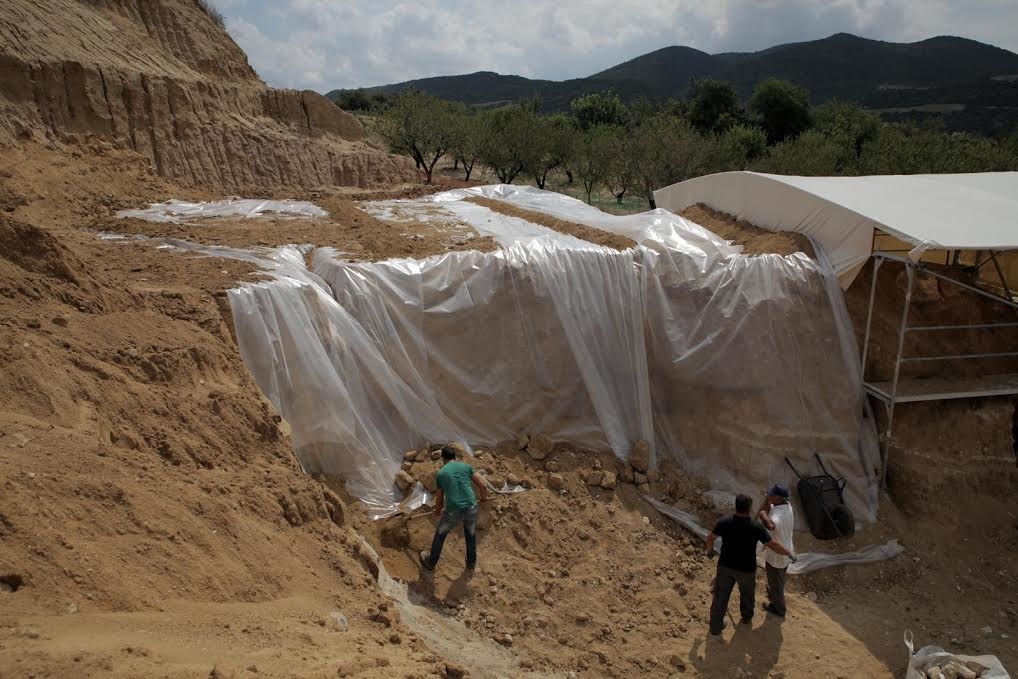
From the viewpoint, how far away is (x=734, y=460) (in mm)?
7730

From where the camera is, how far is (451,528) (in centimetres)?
557

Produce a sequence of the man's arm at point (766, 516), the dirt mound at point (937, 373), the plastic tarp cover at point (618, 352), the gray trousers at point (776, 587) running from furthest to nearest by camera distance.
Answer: the dirt mound at point (937, 373) < the plastic tarp cover at point (618, 352) < the gray trousers at point (776, 587) < the man's arm at point (766, 516)

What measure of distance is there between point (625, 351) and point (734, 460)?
1.68 meters

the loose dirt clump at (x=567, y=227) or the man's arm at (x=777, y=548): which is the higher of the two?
the loose dirt clump at (x=567, y=227)

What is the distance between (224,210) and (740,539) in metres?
8.31

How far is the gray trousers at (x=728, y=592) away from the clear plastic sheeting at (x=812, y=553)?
1088 mm

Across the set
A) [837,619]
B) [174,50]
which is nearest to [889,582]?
[837,619]

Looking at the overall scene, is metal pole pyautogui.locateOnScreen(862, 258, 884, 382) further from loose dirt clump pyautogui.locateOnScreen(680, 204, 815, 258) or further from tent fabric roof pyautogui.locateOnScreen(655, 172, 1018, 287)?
loose dirt clump pyautogui.locateOnScreen(680, 204, 815, 258)

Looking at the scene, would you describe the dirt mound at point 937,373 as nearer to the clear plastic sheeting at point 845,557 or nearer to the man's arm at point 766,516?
the clear plastic sheeting at point 845,557

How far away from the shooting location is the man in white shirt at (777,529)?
18.8ft

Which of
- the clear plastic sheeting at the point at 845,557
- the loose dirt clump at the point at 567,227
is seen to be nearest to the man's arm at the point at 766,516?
the clear plastic sheeting at the point at 845,557

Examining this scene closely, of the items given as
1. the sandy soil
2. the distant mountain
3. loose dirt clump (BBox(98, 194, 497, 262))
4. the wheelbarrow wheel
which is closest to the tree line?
loose dirt clump (BBox(98, 194, 497, 262))

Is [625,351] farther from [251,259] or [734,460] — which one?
[251,259]

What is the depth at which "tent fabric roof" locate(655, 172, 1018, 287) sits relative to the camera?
23.9 ft
